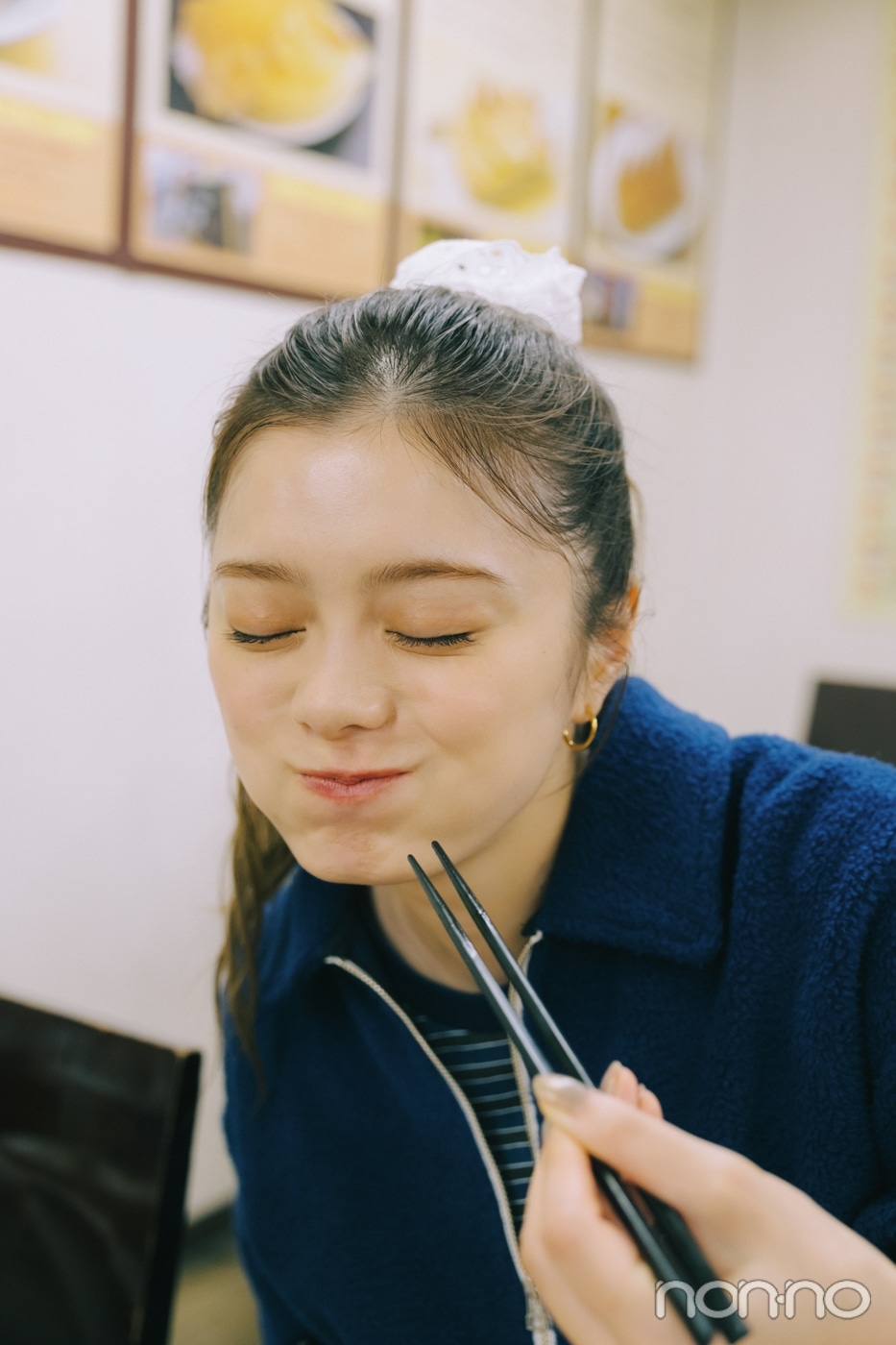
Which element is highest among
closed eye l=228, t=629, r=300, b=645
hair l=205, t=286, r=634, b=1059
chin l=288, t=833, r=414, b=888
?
hair l=205, t=286, r=634, b=1059

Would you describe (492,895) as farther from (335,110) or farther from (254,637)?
(335,110)

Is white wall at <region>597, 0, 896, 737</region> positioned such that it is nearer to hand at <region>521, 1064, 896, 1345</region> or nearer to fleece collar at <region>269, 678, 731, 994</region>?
fleece collar at <region>269, 678, 731, 994</region>

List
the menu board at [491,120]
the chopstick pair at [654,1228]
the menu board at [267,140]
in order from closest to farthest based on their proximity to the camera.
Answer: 1. the chopstick pair at [654,1228]
2. the menu board at [267,140]
3. the menu board at [491,120]

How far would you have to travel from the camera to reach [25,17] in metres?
1.52

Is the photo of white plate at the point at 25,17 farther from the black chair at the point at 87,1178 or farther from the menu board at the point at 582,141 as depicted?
the black chair at the point at 87,1178

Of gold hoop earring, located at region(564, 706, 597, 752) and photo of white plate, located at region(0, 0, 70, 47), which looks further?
photo of white plate, located at region(0, 0, 70, 47)

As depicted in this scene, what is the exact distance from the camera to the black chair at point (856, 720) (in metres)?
1.49

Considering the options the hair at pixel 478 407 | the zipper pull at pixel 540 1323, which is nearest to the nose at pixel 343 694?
the hair at pixel 478 407

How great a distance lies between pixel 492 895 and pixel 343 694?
311mm

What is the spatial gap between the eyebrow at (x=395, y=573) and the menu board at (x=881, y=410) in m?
2.26

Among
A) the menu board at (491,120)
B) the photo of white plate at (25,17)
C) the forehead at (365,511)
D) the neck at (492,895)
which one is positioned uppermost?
the menu board at (491,120)

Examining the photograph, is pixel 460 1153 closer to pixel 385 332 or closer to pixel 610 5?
pixel 385 332

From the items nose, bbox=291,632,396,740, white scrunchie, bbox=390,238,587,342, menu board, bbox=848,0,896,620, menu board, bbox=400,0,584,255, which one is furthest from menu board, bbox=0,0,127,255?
menu board, bbox=848,0,896,620

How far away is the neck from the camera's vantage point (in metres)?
0.96
